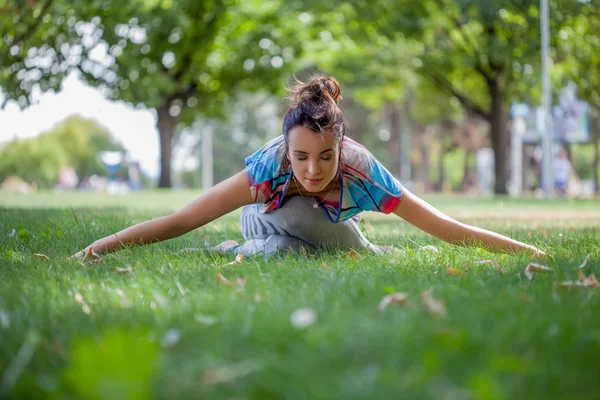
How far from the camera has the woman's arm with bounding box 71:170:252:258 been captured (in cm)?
470

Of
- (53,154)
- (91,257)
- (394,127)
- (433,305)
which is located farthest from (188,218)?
(53,154)

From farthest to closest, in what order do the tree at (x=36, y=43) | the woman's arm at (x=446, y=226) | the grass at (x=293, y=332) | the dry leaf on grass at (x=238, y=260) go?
1. the tree at (x=36, y=43)
2. the woman's arm at (x=446, y=226)
3. the dry leaf on grass at (x=238, y=260)
4. the grass at (x=293, y=332)

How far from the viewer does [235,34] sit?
2911 cm

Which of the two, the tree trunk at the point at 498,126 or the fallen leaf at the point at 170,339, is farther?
the tree trunk at the point at 498,126

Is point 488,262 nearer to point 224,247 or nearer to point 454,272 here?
point 454,272

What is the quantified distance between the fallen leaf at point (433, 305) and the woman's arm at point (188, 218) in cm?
209

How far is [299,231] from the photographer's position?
5238mm

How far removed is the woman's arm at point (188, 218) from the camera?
4699 millimetres

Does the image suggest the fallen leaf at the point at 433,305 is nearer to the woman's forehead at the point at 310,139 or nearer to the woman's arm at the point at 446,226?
the woman's forehead at the point at 310,139

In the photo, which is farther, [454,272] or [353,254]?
[353,254]

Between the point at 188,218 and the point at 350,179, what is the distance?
1.14 metres

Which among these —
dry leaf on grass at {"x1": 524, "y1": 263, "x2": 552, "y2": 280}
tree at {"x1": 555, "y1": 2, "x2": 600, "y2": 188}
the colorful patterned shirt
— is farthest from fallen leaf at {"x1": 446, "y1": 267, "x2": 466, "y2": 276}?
tree at {"x1": 555, "y1": 2, "x2": 600, "y2": 188}

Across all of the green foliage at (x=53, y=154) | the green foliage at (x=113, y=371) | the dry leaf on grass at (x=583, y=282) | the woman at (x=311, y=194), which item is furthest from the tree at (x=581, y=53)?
the green foliage at (x=53, y=154)

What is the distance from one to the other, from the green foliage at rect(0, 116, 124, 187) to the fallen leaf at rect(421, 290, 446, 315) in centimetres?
5942
